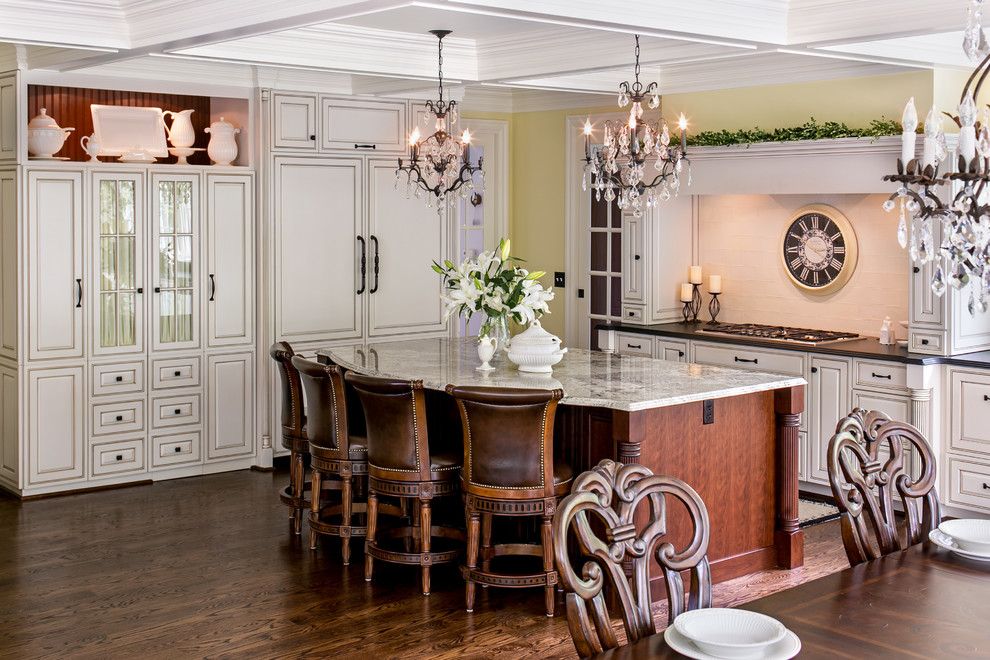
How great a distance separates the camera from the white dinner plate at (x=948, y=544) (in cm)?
303

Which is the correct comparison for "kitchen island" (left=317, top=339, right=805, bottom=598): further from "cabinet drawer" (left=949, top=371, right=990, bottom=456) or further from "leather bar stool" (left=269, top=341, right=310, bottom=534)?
"cabinet drawer" (left=949, top=371, right=990, bottom=456)

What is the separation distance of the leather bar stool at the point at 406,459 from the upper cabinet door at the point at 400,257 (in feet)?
9.72

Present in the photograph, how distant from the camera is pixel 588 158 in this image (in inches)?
241

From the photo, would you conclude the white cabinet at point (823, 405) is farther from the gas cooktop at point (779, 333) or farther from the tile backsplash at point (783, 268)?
the tile backsplash at point (783, 268)

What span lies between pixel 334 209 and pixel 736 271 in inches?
106

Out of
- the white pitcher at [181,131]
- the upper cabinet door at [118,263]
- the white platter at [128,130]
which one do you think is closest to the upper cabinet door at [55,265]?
the upper cabinet door at [118,263]

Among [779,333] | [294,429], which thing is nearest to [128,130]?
[294,429]

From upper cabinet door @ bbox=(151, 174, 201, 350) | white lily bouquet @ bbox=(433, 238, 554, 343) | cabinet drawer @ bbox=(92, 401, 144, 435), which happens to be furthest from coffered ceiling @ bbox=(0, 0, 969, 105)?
cabinet drawer @ bbox=(92, 401, 144, 435)

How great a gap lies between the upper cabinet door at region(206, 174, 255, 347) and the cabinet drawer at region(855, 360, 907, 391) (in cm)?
377

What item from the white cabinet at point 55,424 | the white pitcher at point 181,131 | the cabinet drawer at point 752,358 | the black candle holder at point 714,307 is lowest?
the white cabinet at point 55,424

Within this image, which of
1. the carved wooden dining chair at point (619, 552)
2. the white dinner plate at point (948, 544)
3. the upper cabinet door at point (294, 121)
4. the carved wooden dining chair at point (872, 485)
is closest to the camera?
the carved wooden dining chair at point (619, 552)

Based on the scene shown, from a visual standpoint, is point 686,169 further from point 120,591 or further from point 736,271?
point 120,591

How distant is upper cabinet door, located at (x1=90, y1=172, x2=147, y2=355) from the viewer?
22.7ft

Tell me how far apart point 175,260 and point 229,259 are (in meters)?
0.36
